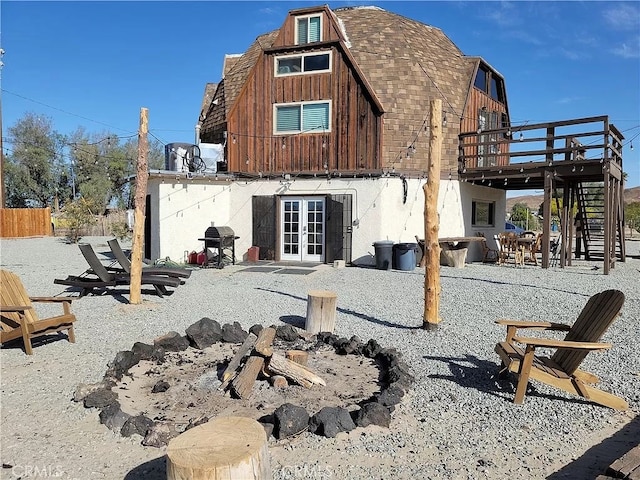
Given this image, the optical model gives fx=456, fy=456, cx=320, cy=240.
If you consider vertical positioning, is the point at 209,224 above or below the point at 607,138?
below

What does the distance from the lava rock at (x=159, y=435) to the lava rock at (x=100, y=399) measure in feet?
2.20

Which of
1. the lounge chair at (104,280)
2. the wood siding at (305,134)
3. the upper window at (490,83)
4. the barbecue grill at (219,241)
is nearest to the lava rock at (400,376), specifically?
the lounge chair at (104,280)

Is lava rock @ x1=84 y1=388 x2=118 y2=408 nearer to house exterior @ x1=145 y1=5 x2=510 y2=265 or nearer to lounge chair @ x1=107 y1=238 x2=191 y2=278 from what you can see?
lounge chair @ x1=107 y1=238 x2=191 y2=278

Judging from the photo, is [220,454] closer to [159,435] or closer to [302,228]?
[159,435]

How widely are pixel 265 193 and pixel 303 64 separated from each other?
4314 millimetres

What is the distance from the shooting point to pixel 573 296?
8.52 m

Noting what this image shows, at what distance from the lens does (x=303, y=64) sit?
1457cm

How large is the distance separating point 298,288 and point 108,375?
17.7ft

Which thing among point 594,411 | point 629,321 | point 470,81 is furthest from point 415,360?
point 470,81

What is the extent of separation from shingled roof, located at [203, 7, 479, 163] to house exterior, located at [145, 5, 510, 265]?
43mm

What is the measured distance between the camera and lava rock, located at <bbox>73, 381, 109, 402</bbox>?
388 centimetres

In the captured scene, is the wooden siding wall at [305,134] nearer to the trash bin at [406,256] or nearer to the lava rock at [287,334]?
the trash bin at [406,256]

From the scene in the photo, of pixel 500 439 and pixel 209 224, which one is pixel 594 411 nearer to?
pixel 500 439

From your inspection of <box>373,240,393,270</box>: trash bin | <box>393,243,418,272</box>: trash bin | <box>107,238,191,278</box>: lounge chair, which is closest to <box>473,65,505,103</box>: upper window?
<box>393,243,418,272</box>: trash bin
